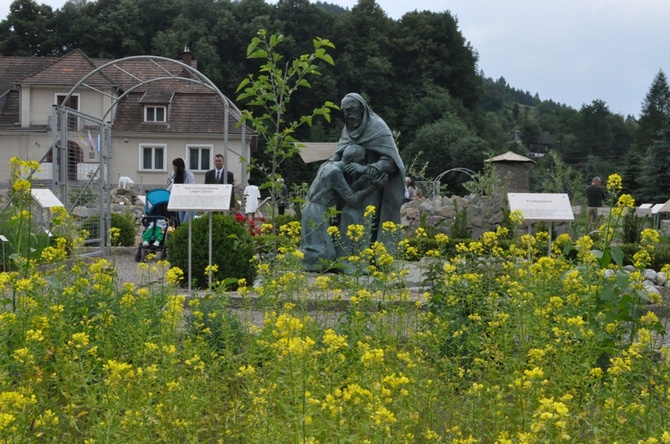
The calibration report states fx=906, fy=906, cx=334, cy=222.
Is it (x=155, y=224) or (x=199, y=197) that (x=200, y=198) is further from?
(x=155, y=224)

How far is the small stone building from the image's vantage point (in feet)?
85.3

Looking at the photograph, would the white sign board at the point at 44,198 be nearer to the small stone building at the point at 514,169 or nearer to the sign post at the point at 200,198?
the sign post at the point at 200,198

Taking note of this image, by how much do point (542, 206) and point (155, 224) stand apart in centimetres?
645

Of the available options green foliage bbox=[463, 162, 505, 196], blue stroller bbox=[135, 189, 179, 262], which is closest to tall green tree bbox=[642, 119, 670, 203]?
green foliage bbox=[463, 162, 505, 196]

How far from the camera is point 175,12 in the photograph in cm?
7019

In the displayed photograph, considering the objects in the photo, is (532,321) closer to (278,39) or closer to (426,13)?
(278,39)

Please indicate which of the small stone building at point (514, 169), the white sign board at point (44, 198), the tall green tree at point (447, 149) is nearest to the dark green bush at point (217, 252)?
the white sign board at point (44, 198)

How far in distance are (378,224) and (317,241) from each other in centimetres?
79

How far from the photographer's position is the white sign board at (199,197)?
9484mm

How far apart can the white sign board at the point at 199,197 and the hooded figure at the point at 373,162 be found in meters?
1.95

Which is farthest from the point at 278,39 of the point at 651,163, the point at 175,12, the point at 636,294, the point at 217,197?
the point at 175,12

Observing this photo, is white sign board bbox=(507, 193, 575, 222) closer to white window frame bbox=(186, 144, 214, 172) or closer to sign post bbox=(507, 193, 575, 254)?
sign post bbox=(507, 193, 575, 254)

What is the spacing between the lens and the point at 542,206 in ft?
29.4

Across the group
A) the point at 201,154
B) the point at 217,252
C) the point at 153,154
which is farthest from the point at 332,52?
the point at 217,252
